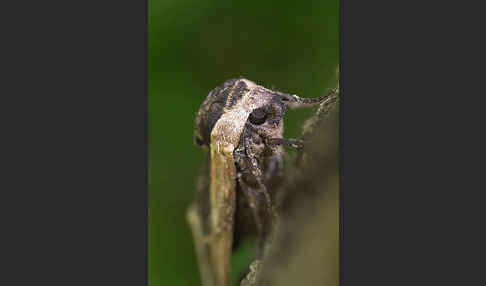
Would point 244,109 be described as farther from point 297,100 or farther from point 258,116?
point 297,100

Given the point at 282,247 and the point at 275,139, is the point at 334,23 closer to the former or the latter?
the point at 275,139

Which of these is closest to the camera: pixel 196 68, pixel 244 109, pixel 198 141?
pixel 244 109

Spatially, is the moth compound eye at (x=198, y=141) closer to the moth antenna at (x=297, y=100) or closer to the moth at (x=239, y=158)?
the moth at (x=239, y=158)

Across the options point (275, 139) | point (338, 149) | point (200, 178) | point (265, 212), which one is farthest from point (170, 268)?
point (338, 149)

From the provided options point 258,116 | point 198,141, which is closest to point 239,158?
point 258,116

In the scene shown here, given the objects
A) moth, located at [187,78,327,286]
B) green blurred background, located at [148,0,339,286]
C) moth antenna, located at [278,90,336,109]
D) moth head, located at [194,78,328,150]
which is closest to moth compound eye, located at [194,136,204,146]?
moth, located at [187,78,327,286]
